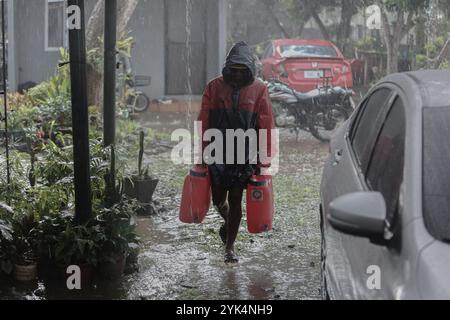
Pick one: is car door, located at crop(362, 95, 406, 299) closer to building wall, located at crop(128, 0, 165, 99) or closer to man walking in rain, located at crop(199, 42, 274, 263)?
man walking in rain, located at crop(199, 42, 274, 263)

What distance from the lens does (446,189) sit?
10.6 feet

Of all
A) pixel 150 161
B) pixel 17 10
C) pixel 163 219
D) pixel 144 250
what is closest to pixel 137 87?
pixel 17 10

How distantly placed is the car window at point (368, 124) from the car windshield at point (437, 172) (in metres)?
0.57

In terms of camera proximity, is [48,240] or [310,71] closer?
[48,240]

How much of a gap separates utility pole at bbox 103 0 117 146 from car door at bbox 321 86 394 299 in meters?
2.34

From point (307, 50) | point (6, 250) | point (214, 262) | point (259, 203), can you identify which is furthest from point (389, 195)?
point (307, 50)

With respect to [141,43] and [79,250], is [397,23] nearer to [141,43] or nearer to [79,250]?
[141,43]

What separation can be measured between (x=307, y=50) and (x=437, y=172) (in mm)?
13021

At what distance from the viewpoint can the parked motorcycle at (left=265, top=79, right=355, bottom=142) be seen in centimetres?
1259

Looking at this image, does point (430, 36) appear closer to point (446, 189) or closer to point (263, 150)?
point (263, 150)

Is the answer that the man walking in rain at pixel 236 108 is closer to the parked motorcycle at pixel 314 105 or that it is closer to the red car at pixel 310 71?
the parked motorcycle at pixel 314 105

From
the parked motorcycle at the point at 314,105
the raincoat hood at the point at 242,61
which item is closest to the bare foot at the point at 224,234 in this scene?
the raincoat hood at the point at 242,61

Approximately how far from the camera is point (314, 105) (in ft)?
41.4

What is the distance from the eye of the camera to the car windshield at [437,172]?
305 cm
